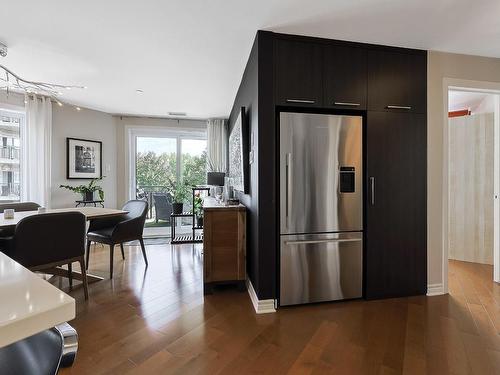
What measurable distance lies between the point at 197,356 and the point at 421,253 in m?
2.28

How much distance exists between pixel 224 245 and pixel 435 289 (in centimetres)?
215

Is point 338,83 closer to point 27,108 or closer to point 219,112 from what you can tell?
point 219,112

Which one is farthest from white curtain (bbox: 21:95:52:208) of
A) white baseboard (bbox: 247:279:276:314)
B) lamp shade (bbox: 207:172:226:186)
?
white baseboard (bbox: 247:279:276:314)

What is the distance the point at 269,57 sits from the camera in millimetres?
2264

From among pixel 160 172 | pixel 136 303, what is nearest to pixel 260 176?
pixel 136 303

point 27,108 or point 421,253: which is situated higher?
point 27,108

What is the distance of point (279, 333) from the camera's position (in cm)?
199

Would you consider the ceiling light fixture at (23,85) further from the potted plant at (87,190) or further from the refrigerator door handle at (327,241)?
Answer: the refrigerator door handle at (327,241)

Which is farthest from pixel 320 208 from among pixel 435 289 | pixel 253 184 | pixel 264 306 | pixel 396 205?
pixel 435 289

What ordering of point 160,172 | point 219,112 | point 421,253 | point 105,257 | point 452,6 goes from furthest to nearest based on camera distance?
point 160,172
point 219,112
point 105,257
point 421,253
point 452,6

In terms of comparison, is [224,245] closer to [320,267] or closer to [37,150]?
[320,267]

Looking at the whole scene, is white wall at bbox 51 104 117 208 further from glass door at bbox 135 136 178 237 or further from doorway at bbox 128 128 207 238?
glass door at bbox 135 136 178 237

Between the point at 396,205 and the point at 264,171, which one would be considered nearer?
the point at 264,171

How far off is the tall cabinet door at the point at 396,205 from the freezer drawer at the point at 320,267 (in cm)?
13
